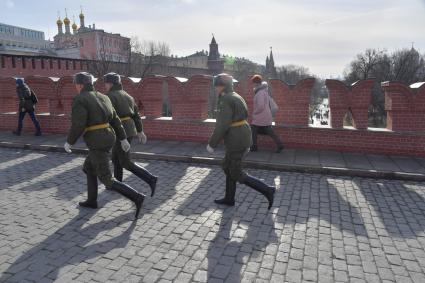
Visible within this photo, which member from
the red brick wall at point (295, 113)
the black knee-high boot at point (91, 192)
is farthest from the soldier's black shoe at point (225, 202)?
the red brick wall at point (295, 113)

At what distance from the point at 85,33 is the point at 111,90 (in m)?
78.8

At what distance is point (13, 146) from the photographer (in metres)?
9.38

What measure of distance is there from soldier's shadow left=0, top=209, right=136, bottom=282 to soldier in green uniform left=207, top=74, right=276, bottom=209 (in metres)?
1.53

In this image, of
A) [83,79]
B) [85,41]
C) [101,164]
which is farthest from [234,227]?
[85,41]

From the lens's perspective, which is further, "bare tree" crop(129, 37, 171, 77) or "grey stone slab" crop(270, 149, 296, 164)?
"bare tree" crop(129, 37, 171, 77)

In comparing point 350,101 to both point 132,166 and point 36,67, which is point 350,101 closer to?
point 132,166

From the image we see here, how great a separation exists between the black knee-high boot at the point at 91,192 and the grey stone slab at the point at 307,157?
13.2ft

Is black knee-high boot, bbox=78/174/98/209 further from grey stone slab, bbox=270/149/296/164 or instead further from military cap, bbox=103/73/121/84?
grey stone slab, bbox=270/149/296/164

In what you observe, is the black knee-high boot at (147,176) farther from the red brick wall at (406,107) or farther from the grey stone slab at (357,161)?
the red brick wall at (406,107)

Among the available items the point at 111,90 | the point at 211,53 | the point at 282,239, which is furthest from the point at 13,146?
the point at 211,53

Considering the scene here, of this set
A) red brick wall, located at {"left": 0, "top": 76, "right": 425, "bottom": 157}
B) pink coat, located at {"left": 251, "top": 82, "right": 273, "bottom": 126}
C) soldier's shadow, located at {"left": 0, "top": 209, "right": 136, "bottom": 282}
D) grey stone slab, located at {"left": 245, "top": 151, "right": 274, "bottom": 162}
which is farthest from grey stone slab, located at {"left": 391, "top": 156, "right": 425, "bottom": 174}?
soldier's shadow, located at {"left": 0, "top": 209, "right": 136, "bottom": 282}

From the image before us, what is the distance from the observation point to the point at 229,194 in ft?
16.9

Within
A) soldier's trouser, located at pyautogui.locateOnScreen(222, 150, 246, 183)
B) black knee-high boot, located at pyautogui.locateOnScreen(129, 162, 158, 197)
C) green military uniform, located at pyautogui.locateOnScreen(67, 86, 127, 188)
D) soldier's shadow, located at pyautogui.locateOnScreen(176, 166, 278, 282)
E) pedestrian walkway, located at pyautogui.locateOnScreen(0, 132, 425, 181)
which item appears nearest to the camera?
soldier's shadow, located at pyautogui.locateOnScreen(176, 166, 278, 282)

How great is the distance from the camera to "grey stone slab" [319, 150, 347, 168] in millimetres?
7055
